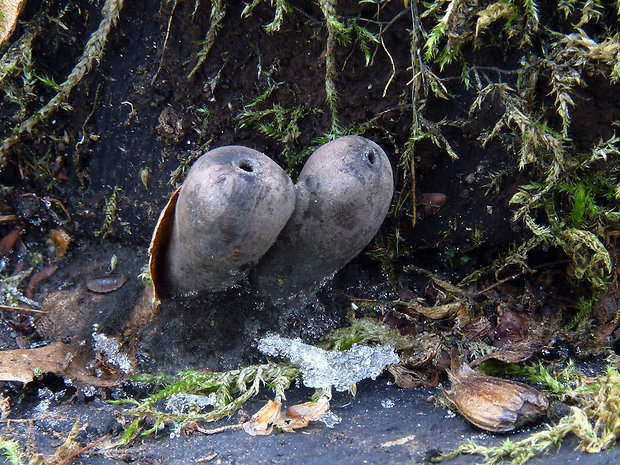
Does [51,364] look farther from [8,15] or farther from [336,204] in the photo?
[8,15]

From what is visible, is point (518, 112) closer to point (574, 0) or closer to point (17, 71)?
point (574, 0)

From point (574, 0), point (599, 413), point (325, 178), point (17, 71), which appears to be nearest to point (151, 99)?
point (17, 71)

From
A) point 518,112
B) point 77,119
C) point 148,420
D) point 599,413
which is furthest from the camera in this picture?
point 77,119

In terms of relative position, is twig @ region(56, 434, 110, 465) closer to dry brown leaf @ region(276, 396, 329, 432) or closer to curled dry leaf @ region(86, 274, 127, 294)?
dry brown leaf @ region(276, 396, 329, 432)

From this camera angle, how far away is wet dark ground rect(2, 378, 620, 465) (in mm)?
1618

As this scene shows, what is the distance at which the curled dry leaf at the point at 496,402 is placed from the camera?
5.66ft

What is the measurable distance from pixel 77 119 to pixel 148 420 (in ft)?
5.40

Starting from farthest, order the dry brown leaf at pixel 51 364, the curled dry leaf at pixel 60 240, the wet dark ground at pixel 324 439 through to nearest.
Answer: the curled dry leaf at pixel 60 240
the dry brown leaf at pixel 51 364
the wet dark ground at pixel 324 439

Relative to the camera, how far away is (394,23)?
2.19 metres

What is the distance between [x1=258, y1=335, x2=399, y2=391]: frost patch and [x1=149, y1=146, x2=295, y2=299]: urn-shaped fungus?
57cm

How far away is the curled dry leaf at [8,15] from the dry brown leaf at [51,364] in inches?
61.7

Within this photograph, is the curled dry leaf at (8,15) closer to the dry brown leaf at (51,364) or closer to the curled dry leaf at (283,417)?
the dry brown leaf at (51,364)

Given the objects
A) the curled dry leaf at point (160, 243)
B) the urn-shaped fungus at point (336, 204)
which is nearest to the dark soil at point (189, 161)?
the curled dry leaf at point (160, 243)

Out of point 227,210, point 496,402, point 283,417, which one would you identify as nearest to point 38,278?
point 227,210
